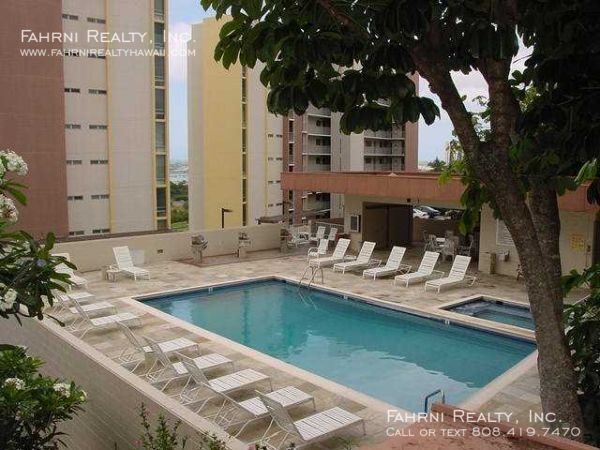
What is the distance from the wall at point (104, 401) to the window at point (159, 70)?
24.0 metres

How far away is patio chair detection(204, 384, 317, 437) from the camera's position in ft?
25.8

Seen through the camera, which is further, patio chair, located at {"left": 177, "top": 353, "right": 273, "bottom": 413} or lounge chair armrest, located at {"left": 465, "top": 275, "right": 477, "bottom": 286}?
lounge chair armrest, located at {"left": 465, "top": 275, "right": 477, "bottom": 286}

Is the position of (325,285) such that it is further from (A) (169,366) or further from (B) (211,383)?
(B) (211,383)

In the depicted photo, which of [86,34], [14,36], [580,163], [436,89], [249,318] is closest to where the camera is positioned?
[580,163]

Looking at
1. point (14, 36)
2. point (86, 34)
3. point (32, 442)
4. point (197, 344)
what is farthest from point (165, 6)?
point (32, 442)

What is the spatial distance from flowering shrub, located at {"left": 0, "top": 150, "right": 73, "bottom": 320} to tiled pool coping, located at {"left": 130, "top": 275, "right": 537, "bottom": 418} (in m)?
5.20

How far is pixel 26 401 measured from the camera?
5.77m

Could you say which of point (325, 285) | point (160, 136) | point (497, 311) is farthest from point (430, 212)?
point (497, 311)

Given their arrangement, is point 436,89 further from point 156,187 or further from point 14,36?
point 156,187

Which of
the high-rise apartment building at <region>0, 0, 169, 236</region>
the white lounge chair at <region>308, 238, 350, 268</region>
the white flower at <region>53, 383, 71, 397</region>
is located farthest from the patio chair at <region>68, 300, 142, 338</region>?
the high-rise apartment building at <region>0, 0, 169, 236</region>

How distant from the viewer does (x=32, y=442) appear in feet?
19.9

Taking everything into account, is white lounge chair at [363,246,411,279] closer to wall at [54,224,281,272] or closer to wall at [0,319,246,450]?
wall at [54,224,281,272]

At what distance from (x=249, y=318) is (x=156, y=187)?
20307mm

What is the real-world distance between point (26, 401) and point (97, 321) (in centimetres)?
676
